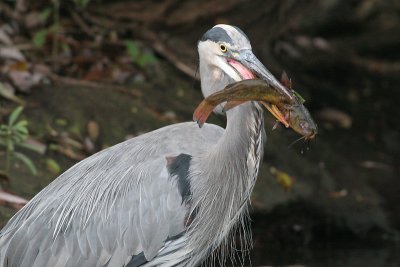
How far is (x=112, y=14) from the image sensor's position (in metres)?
9.49

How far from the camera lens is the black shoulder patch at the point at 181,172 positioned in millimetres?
5484

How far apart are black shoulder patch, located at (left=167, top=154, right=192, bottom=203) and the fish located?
2.38ft

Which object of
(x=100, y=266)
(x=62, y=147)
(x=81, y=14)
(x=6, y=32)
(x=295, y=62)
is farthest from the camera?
(x=295, y=62)

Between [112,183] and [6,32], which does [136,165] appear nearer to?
[112,183]

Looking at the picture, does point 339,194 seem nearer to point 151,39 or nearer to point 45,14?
point 151,39

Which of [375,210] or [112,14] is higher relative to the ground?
[112,14]

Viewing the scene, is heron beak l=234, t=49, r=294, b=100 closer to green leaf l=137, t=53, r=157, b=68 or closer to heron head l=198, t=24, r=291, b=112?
heron head l=198, t=24, r=291, b=112

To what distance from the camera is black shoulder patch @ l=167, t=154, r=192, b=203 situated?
5.48 m

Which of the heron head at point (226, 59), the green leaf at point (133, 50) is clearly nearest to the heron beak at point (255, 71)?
the heron head at point (226, 59)

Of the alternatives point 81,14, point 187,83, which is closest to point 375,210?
point 187,83

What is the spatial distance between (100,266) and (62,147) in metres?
2.30

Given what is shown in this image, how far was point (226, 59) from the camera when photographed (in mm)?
5305

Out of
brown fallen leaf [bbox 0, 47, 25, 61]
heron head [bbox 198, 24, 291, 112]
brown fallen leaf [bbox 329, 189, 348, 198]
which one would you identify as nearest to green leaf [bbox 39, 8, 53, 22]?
brown fallen leaf [bbox 0, 47, 25, 61]

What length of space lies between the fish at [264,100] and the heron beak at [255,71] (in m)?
0.02
